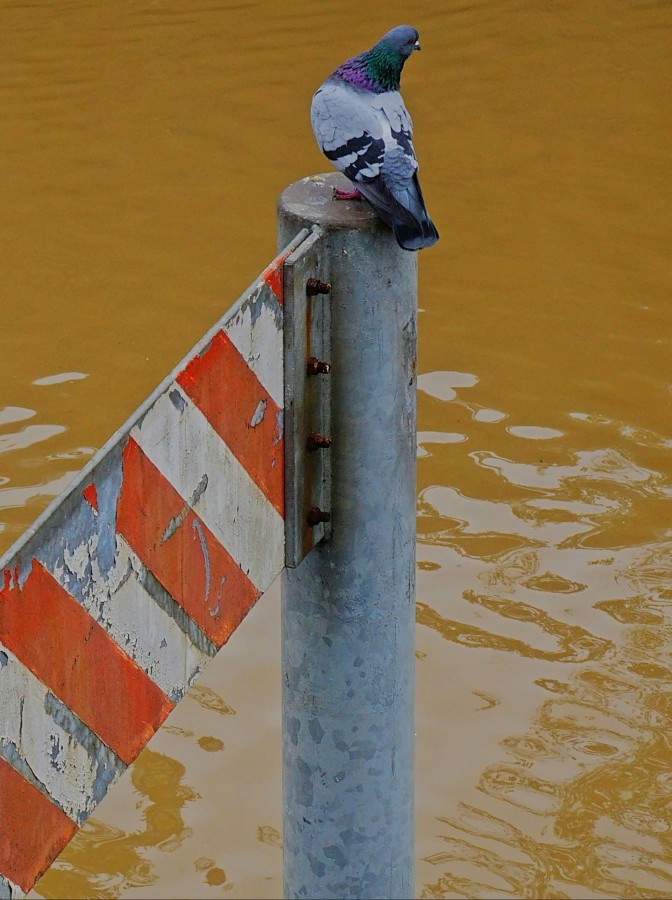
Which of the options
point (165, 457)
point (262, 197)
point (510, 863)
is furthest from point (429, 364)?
point (165, 457)

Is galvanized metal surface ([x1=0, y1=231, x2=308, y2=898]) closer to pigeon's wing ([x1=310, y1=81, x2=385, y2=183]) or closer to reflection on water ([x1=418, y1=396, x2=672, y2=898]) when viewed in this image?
pigeon's wing ([x1=310, y1=81, x2=385, y2=183])

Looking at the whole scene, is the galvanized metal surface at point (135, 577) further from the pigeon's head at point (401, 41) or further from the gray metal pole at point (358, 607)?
the pigeon's head at point (401, 41)

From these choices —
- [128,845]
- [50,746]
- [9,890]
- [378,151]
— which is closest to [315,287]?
[378,151]

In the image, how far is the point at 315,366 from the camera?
163 cm

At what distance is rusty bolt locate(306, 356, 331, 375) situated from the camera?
5.35ft

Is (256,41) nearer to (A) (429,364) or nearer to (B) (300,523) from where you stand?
(A) (429,364)

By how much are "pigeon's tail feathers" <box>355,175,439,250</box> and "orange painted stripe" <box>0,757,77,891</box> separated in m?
0.74

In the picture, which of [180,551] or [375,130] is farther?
[375,130]

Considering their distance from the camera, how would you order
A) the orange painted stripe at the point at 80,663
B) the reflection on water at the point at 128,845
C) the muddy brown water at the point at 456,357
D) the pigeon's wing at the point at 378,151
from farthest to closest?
1. the muddy brown water at the point at 456,357
2. the reflection on water at the point at 128,845
3. the pigeon's wing at the point at 378,151
4. the orange painted stripe at the point at 80,663

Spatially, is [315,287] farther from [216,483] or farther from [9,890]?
[9,890]

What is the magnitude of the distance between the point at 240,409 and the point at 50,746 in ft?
1.30

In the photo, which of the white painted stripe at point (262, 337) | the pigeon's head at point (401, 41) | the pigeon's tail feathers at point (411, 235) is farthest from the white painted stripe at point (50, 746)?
the pigeon's head at point (401, 41)

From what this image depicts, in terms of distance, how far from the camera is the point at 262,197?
6031 mm

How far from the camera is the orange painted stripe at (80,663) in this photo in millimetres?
1240
